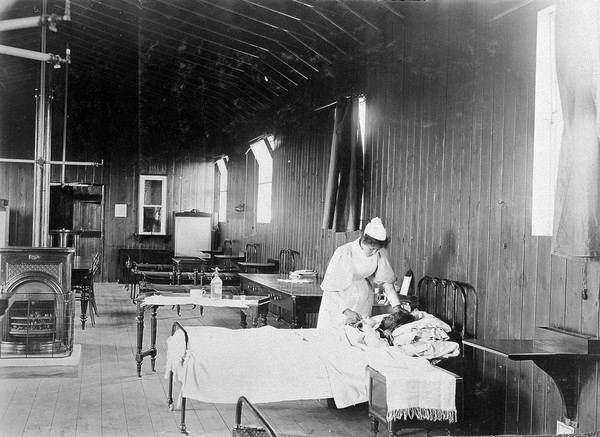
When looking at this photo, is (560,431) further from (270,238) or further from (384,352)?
(270,238)

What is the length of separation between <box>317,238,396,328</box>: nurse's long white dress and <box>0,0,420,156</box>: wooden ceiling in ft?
7.04

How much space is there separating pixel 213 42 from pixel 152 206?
732 centimetres

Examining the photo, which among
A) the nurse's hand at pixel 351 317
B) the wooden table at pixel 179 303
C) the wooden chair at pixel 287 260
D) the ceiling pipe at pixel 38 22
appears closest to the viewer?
the ceiling pipe at pixel 38 22

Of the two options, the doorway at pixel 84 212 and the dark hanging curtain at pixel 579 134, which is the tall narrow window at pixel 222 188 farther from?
the dark hanging curtain at pixel 579 134

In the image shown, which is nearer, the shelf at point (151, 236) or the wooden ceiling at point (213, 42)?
the wooden ceiling at point (213, 42)

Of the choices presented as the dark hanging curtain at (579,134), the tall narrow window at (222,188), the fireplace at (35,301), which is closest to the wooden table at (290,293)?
the fireplace at (35,301)

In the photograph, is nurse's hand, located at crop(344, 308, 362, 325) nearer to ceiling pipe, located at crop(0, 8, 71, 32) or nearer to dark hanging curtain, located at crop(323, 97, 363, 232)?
dark hanging curtain, located at crop(323, 97, 363, 232)

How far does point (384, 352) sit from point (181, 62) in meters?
6.75

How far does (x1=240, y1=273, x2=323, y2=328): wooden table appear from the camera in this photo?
629 cm

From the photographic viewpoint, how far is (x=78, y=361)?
6434mm

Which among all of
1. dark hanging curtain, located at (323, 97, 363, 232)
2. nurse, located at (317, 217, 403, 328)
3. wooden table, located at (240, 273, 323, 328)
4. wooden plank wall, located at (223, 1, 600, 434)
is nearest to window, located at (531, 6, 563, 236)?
wooden plank wall, located at (223, 1, 600, 434)

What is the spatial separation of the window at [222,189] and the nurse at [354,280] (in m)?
9.04

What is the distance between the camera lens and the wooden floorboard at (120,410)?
4500 mm

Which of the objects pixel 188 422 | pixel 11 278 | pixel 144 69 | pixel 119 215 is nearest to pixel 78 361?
pixel 11 278
